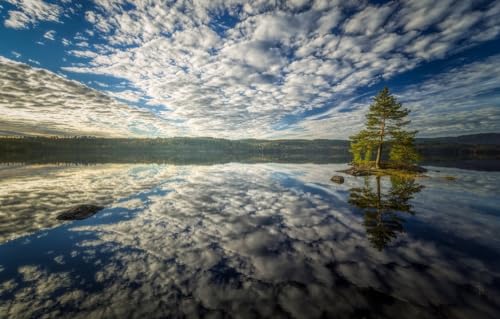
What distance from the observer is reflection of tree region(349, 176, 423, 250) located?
1154 centimetres

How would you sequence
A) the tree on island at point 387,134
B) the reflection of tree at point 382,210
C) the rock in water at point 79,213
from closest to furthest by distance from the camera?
the reflection of tree at point 382,210
the rock in water at point 79,213
the tree on island at point 387,134

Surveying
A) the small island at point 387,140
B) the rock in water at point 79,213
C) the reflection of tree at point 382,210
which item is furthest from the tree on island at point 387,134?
the rock in water at point 79,213

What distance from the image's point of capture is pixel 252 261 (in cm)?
915

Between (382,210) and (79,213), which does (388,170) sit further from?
(79,213)

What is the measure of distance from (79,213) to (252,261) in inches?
530

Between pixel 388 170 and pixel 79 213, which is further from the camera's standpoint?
pixel 388 170

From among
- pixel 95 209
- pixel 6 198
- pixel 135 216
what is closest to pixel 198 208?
pixel 135 216

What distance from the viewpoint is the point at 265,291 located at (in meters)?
7.09

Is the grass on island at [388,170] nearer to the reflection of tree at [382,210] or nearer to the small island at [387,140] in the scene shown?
the small island at [387,140]

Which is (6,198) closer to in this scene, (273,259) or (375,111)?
(273,259)

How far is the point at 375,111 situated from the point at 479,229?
1345 inches

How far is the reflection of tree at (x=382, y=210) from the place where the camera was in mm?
11539

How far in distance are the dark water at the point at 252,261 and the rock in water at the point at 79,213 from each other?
703 millimetres

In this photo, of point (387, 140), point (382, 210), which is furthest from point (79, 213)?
point (387, 140)
